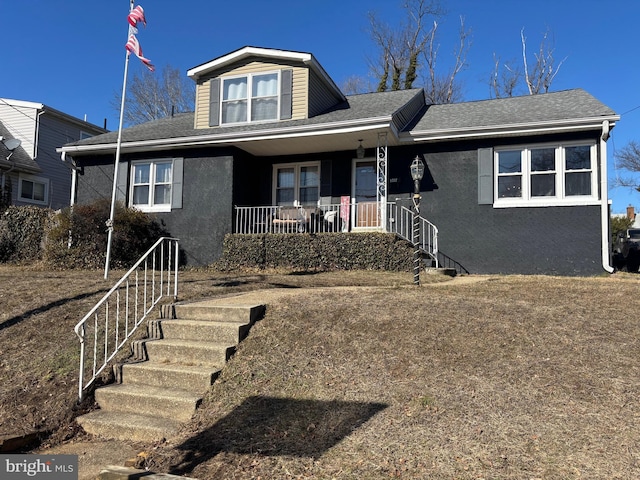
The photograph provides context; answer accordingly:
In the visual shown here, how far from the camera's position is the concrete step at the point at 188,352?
15.2 feet

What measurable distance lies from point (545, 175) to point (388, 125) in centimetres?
399

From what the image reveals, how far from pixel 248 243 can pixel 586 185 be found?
8420 millimetres

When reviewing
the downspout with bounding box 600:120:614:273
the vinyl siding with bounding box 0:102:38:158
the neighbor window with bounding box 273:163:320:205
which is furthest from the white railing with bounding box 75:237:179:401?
the vinyl siding with bounding box 0:102:38:158

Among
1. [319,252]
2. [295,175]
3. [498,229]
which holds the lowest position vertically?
[319,252]

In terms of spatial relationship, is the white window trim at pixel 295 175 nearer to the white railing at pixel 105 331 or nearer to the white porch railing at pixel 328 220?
the white porch railing at pixel 328 220

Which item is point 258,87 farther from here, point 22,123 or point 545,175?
point 22,123

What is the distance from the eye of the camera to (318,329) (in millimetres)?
4992

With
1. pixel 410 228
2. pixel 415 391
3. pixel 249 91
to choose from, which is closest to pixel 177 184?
pixel 249 91

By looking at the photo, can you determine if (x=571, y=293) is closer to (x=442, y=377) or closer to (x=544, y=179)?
(x=442, y=377)

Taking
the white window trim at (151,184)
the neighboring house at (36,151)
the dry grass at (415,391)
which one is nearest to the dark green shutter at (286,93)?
the white window trim at (151,184)

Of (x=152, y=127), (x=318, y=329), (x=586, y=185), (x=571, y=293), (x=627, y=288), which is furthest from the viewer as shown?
(x=152, y=127)

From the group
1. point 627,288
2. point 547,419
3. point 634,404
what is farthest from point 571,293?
point 547,419

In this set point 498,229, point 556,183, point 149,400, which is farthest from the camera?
point 498,229

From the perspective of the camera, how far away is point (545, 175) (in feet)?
35.3
